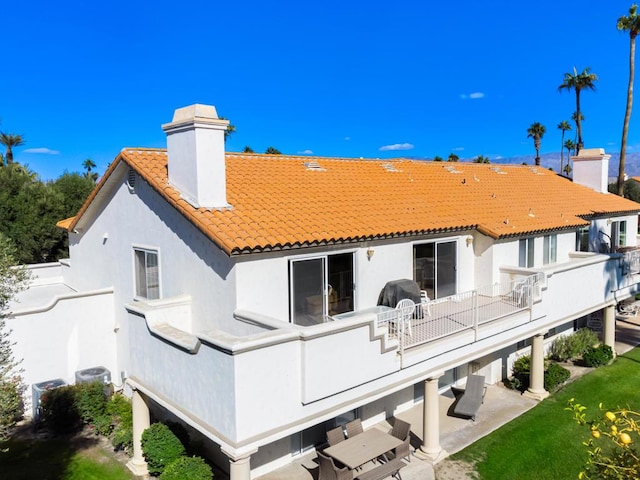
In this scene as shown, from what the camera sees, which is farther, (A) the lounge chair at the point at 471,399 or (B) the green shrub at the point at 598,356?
(B) the green shrub at the point at 598,356

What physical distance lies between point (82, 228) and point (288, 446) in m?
12.0

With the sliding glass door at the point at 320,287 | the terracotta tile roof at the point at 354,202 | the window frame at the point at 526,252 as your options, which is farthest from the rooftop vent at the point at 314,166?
the window frame at the point at 526,252

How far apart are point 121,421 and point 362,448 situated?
7.74 metres

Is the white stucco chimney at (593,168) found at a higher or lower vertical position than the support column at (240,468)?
higher

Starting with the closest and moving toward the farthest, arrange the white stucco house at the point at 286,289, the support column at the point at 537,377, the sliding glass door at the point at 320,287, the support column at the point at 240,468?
the support column at the point at 240,468 → the white stucco house at the point at 286,289 → the sliding glass door at the point at 320,287 → the support column at the point at 537,377

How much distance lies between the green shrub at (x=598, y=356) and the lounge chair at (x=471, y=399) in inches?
273

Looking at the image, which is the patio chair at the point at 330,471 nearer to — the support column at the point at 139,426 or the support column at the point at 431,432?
the support column at the point at 431,432

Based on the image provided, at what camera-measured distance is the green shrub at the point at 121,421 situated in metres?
14.3

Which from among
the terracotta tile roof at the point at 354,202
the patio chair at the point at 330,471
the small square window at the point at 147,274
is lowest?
the patio chair at the point at 330,471

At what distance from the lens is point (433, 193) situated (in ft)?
63.1

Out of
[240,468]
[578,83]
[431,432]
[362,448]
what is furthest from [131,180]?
[578,83]

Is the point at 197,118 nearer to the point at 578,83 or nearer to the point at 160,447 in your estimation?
the point at 160,447

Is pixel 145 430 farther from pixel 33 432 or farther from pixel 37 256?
pixel 37 256

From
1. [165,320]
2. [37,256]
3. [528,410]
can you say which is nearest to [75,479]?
[165,320]
